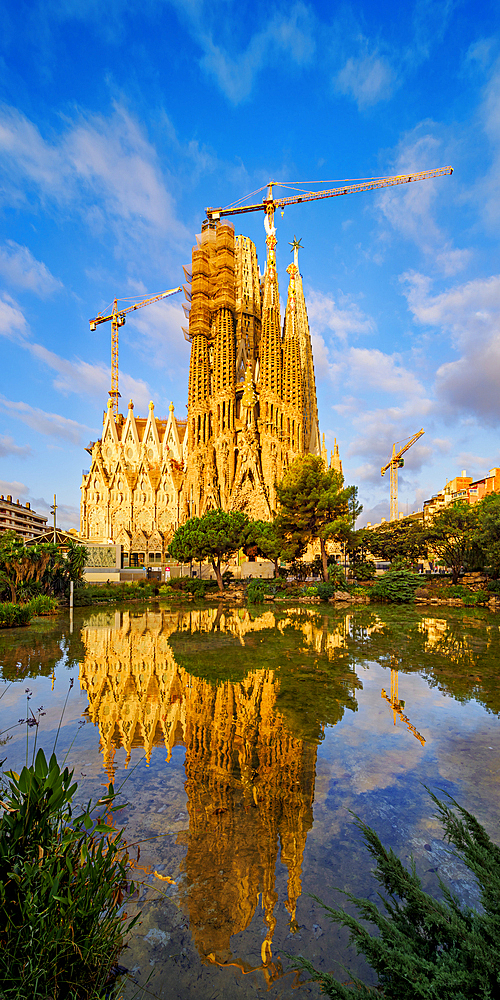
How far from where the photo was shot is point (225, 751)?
17.0 feet

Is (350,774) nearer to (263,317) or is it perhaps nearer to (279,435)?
(279,435)

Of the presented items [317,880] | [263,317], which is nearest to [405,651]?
[317,880]

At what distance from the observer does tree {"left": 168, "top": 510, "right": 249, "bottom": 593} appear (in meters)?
26.6

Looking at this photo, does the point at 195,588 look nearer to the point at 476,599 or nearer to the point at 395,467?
the point at 476,599

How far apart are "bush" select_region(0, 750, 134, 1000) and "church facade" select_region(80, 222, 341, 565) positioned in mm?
42511

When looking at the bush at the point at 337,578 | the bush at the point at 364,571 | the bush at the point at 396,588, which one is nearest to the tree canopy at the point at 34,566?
the bush at the point at 337,578

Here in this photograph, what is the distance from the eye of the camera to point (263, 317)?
161ft

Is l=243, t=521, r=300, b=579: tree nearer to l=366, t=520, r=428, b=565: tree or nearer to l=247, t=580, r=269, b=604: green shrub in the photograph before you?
l=247, t=580, r=269, b=604: green shrub

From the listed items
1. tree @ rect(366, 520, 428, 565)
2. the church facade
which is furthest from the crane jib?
tree @ rect(366, 520, 428, 565)

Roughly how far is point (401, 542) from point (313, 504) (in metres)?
13.0

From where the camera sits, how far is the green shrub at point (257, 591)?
82.0ft

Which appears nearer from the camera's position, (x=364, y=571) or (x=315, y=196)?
(x=364, y=571)

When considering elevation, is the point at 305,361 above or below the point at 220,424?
above

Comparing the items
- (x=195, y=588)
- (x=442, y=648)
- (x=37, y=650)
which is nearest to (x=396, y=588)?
(x=195, y=588)
